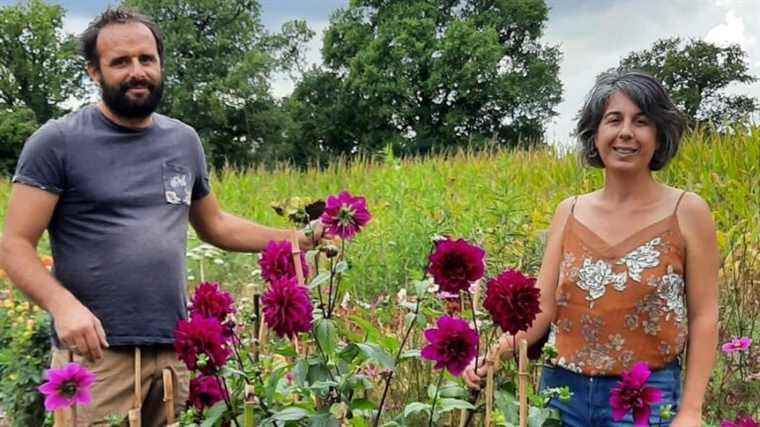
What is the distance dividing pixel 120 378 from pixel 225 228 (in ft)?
2.04

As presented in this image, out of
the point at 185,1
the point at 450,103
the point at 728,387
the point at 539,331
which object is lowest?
the point at 728,387

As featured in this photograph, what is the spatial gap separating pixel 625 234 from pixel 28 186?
160cm

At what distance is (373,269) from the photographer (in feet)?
15.9

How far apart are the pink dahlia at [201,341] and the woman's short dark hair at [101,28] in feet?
4.29

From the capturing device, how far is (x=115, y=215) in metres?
2.44

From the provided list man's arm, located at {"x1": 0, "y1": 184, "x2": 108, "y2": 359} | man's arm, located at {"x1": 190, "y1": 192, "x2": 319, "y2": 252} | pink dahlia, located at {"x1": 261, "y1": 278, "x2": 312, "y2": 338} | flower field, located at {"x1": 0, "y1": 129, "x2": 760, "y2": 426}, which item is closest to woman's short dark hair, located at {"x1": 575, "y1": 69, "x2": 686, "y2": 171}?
flower field, located at {"x1": 0, "y1": 129, "x2": 760, "y2": 426}

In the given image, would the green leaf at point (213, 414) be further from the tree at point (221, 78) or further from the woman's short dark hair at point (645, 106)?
the tree at point (221, 78)

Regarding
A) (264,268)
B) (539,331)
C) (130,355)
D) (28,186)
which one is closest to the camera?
(264,268)

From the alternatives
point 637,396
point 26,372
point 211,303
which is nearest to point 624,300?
point 637,396

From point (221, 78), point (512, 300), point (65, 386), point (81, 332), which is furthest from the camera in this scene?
point (221, 78)

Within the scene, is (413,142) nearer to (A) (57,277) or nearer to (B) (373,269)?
(B) (373,269)

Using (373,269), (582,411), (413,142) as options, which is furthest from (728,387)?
(413,142)

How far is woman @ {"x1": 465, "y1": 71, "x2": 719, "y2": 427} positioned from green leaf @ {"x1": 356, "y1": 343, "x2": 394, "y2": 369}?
11.6 inches

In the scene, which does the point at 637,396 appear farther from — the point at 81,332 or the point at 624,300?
the point at 81,332
